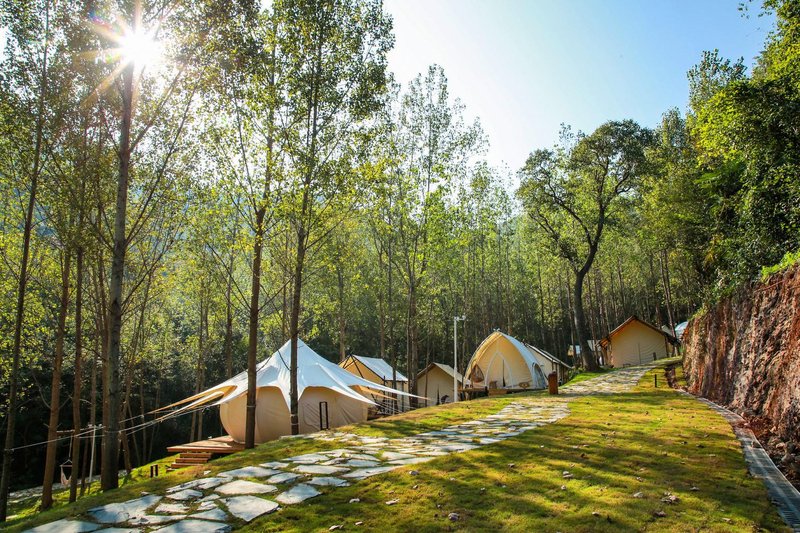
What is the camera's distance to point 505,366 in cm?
2341

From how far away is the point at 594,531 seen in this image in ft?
10.3

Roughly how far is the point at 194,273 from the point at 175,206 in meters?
10.1

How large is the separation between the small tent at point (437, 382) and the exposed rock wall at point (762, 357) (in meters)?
17.1

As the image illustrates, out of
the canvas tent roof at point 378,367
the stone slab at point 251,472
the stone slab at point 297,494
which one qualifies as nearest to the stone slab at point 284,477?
the stone slab at point 251,472

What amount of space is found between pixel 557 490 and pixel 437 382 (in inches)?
976

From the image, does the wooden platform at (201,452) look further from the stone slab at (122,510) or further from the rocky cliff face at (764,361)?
the rocky cliff face at (764,361)

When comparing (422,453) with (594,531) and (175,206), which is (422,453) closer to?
(594,531)

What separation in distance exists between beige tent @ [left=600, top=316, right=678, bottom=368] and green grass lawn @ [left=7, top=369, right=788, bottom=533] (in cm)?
2525

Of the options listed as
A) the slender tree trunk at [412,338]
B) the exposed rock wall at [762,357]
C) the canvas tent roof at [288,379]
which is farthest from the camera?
the slender tree trunk at [412,338]

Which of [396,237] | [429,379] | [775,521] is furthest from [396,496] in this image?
[429,379]

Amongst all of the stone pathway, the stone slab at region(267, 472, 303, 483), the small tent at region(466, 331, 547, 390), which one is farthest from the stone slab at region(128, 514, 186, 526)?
the small tent at region(466, 331, 547, 390)

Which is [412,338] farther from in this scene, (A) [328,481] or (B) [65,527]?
(B) [65,527]

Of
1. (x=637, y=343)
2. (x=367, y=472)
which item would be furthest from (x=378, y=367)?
(x=367, y=472)

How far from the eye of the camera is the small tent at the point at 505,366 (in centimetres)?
2317
